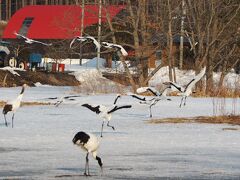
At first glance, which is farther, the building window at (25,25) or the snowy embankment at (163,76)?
the building window at (25,25)

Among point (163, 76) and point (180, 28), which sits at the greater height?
point (180, 28)

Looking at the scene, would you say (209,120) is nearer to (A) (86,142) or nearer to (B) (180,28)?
(A) (86,142)

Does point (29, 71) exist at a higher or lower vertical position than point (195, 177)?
lower

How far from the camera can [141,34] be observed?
1230 inches

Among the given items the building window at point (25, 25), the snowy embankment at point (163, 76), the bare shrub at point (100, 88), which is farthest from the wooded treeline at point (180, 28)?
the building window at point (25, 25)

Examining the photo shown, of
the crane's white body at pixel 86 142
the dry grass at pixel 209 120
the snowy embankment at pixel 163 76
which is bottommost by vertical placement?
the snowy embankment at pixel 163 76

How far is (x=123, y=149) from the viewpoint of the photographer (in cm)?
1277

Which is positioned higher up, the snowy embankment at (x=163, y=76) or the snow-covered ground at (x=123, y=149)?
the snow-covered ground at (x=123, y=149)

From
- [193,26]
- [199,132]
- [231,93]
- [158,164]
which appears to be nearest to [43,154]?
[158,164]

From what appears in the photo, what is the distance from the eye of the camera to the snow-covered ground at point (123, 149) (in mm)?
10133

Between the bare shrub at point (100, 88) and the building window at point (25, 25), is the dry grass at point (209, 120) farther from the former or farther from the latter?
the building window at point (25, 25)

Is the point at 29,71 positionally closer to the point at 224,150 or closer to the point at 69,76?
the point at 69,76

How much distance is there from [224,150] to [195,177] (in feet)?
10.4

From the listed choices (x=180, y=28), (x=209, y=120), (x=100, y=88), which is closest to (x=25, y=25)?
(x=180, y=28)
